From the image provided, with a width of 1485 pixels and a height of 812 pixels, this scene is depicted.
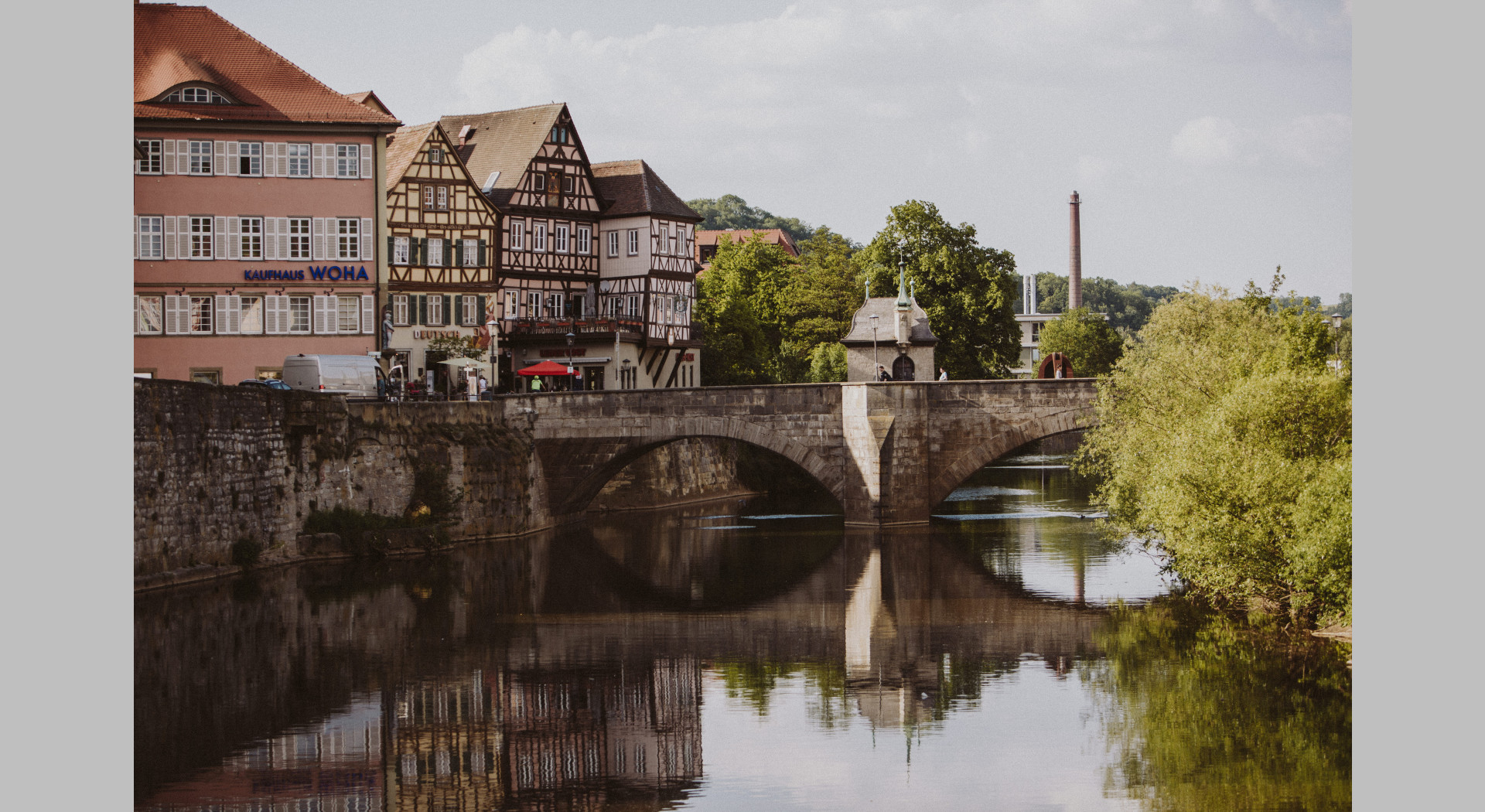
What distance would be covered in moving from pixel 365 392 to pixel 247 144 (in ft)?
26.9

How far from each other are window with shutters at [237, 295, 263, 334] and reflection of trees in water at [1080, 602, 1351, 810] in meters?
27.2

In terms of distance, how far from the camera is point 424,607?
31.2m

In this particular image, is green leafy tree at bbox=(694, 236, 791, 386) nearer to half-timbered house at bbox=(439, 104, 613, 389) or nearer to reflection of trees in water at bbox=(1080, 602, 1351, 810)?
half-timbered house at bbox=(439, 104, 613, 389)

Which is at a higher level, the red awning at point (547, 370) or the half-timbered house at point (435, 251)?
the half-timbered house at point (435, 251)

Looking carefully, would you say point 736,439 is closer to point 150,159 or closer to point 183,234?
point 183,234

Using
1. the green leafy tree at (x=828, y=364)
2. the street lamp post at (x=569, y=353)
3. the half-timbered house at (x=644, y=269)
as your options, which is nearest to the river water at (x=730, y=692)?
the street lamp post at (x=569, y=353)

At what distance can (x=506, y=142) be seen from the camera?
60062 millimetres

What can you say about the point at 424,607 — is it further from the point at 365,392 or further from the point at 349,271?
the point at 349,271

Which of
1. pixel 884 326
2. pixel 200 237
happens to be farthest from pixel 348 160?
pixel 884 326

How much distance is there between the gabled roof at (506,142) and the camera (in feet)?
192

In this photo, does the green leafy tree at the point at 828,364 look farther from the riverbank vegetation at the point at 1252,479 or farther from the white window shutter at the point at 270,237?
the riverbank vegetation at the point at 1252,479

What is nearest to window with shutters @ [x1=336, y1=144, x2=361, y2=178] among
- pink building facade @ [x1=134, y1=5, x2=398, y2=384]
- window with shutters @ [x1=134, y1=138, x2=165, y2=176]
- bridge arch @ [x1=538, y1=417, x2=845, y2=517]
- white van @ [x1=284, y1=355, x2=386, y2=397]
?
pink building facade @ [x1=134, y1=5, x2=398, y2=384]

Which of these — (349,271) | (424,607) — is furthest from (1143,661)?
(349,271)

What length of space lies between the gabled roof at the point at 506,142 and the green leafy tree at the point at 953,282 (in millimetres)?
13982
